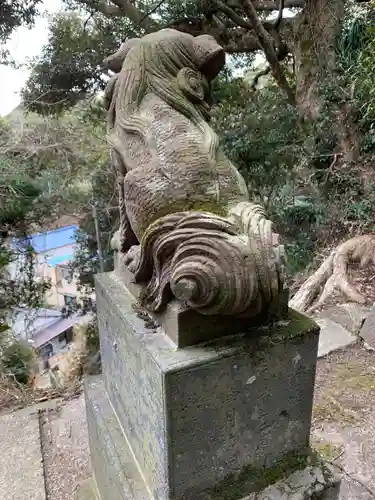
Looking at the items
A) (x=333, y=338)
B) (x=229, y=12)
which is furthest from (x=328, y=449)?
(x=229, y=12)

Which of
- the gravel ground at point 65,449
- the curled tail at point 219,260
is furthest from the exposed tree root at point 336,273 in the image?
the curled tail at point 219,260

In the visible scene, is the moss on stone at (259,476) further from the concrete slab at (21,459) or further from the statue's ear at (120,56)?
the statue's ear at (120,56)

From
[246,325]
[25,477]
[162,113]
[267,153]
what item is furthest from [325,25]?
[25,477]

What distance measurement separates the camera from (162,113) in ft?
3.51

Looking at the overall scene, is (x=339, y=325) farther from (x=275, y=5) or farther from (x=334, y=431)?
(x=275, y=5)

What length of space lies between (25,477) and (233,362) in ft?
4.67

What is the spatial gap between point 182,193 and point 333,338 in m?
1.97

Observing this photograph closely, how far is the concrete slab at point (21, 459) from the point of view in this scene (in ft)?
5.62

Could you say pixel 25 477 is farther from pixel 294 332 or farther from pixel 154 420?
pixel 294 332

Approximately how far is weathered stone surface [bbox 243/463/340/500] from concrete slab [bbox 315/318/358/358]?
1339mm

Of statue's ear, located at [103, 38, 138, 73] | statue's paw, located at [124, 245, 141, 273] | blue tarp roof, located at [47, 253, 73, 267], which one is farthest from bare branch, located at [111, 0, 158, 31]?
statue's paw, located at [124, 245, 141, 273]

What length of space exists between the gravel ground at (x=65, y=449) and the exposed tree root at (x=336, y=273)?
1881 millimetres

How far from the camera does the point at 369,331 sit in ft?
8.18

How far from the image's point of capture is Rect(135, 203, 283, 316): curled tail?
0.79m
